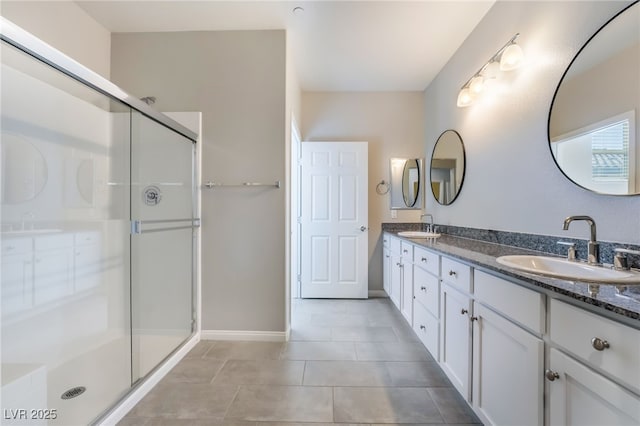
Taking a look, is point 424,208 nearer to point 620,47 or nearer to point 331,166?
point 331,166

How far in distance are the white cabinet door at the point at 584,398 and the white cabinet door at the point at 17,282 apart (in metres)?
2.72

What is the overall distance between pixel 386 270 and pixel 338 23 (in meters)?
2.55

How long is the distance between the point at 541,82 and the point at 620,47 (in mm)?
462

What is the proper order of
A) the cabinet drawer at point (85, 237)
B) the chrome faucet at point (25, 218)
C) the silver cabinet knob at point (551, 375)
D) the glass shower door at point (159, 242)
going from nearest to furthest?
the silver cabinet knob at point (551, 375) < the chrome faucet at point (25, 218) < the glass shower door at point (159, 242) < the cabinet drawer at point (85, 237)

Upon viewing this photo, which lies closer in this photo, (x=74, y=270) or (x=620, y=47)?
(x=620, y=47)

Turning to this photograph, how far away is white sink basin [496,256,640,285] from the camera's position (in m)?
0.92

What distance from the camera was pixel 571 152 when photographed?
4.51 ft

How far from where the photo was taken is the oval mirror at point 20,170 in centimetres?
166

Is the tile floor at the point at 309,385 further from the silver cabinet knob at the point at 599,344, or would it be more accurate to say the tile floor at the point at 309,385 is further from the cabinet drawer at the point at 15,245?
the cabinet drawer at the point at 15,245

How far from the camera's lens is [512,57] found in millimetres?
1746

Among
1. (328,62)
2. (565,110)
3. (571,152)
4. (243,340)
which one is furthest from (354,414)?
(328,62)

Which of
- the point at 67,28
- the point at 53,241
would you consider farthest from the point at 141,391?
the point at 67,28

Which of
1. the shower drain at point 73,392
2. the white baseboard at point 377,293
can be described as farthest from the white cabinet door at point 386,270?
the shower drain at point 73,392

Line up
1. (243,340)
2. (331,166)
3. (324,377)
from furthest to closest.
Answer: (331,166) < (243,340) < (324,377)
